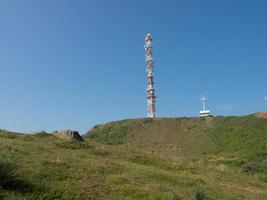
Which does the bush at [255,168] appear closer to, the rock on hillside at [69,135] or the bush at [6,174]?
the rock on hillside at [69,135]

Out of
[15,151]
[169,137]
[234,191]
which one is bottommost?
[234,191]

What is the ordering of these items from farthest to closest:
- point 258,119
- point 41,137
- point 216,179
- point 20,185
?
point 258,119 < point 41,137 < point 216,179 < point 20,185

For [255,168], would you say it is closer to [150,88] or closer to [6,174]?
[6,174]

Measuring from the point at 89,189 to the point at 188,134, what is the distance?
136ft

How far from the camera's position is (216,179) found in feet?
55.2

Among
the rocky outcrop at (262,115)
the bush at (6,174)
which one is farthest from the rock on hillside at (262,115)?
the bush at (6,174)

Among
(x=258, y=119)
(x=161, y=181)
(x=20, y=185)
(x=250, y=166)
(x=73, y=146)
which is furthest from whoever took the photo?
(x=258, y=119)

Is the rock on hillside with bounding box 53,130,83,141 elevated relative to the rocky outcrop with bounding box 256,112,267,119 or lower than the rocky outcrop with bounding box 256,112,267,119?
lower

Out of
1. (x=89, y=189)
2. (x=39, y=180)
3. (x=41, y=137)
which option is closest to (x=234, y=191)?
(x=89, y=189)

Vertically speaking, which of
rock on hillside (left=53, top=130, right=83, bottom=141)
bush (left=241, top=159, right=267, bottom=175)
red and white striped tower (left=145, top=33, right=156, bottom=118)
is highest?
red and white striped tower (left=145, top=33, right=156, bottom=118)

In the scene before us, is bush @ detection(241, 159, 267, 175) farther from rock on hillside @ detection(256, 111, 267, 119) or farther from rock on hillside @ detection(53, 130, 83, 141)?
rock on hillside @ detection(256, 111, 267, 119)

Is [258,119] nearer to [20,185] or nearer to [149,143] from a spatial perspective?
[149,143]

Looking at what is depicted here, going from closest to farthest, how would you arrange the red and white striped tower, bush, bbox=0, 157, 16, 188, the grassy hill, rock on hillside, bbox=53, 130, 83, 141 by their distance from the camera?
1. bush, bbox=0, 157, 16, 188
2. the grassy hill
3. rock on hillside, bbox=53, 130, 83, 141
4. the red and white striped tower

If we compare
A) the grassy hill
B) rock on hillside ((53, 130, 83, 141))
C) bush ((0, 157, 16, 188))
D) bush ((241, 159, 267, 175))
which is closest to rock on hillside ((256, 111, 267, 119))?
the grassy hill
